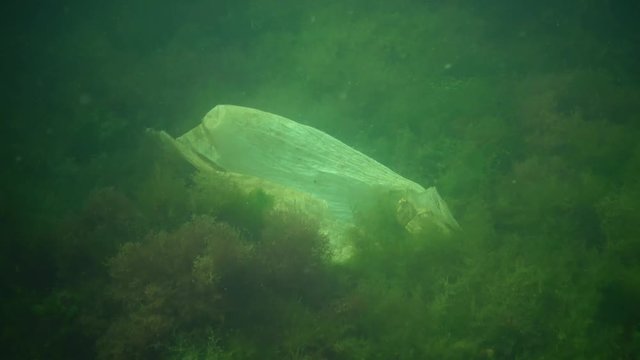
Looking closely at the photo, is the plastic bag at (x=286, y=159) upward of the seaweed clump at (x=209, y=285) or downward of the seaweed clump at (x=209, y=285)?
upward

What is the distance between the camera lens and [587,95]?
10586 millimetres

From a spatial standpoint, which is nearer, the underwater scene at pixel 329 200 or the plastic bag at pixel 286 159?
the underwater scene at pixel 329 200

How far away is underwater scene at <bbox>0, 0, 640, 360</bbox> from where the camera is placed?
4805 millimetres

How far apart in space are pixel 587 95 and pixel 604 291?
704cm

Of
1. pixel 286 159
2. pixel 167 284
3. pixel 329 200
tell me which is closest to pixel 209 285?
pixel 167 284

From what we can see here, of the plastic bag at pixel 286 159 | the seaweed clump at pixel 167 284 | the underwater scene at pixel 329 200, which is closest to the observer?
the seaweed clump at pixel 167 284

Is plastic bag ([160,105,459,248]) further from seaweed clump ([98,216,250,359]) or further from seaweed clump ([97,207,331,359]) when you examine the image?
seaweed clump ([98,216,250,359])

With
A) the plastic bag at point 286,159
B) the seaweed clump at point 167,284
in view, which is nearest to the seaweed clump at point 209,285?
the seaweed clump at point 167,284

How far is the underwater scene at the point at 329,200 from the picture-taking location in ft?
15.8

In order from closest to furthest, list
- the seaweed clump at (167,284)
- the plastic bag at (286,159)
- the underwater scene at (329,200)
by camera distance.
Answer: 1. the seaweed clump at (167,284)
2. the underwater scene at (329,200)
3. the plastic bag at (286,159)

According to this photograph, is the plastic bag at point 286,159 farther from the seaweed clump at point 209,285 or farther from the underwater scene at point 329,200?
the seaweed clump at point 209,285

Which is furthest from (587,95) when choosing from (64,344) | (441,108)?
(64,344)

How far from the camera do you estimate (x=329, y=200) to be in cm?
691

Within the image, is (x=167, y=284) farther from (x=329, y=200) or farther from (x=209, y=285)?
(x=329, y=200)
